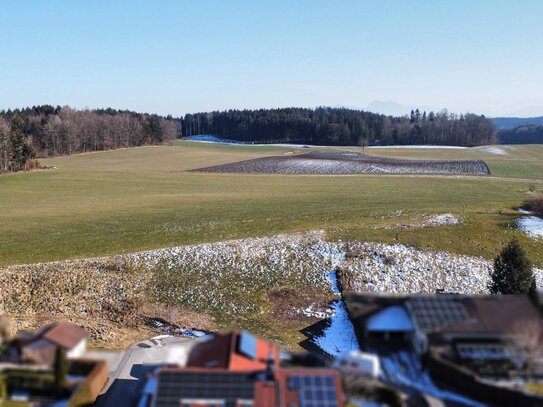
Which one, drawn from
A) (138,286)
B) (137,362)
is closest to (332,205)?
(138,286)

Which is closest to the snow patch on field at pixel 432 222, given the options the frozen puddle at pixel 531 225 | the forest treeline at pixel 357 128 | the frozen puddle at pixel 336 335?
the frozen puddle at pixel 531 225

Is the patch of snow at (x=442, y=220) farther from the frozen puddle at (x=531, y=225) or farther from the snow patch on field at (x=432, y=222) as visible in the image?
the frozen puddle at (x=531, y=225)

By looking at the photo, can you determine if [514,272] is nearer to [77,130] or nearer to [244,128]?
[77,130]

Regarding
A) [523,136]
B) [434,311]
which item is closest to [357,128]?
[523,136]

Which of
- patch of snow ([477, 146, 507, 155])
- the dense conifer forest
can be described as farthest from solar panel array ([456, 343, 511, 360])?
patch of snow ([477, 146, 507, 155])

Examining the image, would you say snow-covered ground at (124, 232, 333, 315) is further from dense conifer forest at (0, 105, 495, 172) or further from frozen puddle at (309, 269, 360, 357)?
dense conifer forest at (0, 105, 495, 172)

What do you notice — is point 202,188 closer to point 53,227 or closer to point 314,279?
point 53,227

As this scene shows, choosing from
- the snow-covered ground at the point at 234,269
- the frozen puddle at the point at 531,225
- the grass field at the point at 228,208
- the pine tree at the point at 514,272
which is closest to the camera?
the pine tree at the point at 514,272
